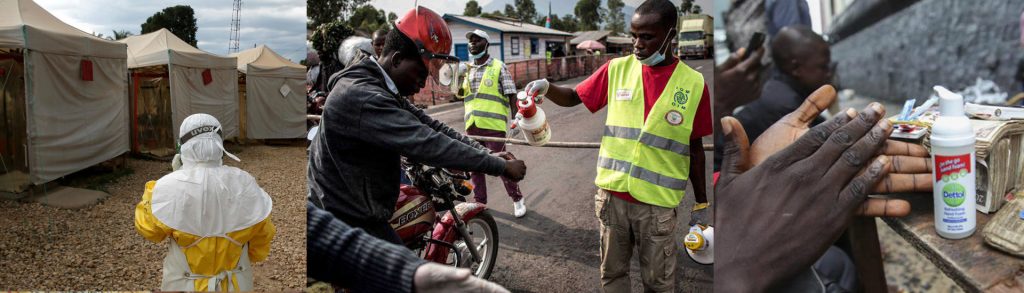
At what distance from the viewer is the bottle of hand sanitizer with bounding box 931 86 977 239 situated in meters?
1.86

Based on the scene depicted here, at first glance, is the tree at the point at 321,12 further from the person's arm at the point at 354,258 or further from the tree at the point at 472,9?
the person's arm at the point at 354,258

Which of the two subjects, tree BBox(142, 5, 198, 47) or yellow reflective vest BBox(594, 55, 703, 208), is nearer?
yellow reflective vest BBox(594, 55, 703, 208)

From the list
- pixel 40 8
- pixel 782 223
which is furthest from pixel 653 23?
pixel 40 8

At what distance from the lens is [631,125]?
2182mm

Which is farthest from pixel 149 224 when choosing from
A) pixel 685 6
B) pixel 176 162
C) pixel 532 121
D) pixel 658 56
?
pixel 685 6

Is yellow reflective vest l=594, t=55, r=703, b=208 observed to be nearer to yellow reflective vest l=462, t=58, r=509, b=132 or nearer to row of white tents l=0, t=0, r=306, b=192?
yellow reflective vest l=462, t=58, r=509, b=132

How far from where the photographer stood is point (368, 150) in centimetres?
215

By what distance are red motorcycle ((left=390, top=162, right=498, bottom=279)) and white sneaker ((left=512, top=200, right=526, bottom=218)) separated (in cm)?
15

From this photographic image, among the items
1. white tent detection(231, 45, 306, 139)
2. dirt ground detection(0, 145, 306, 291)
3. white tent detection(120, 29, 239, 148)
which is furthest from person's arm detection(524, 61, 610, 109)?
white tent detection(120, 29, 239, 148)

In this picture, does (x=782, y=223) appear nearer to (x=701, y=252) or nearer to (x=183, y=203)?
(x=701, y=252)

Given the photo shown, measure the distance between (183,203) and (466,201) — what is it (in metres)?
1.12

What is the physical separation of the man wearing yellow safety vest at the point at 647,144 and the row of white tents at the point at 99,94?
1474mm

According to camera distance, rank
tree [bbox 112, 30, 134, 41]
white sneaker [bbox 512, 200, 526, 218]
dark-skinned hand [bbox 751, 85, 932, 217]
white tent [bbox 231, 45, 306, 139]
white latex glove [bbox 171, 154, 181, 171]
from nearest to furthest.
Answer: dark-skinned hand [bbox 751, 85, 932, 217] < white sneaker [bbox 512, 200, 526, 218] < white tent [bbox 231, 45, 306, 139] < white latex glove [bbox 171, 154, 181, 171] < tree [bbox 112, 30, 134, 41]

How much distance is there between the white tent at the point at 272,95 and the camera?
2.67m
